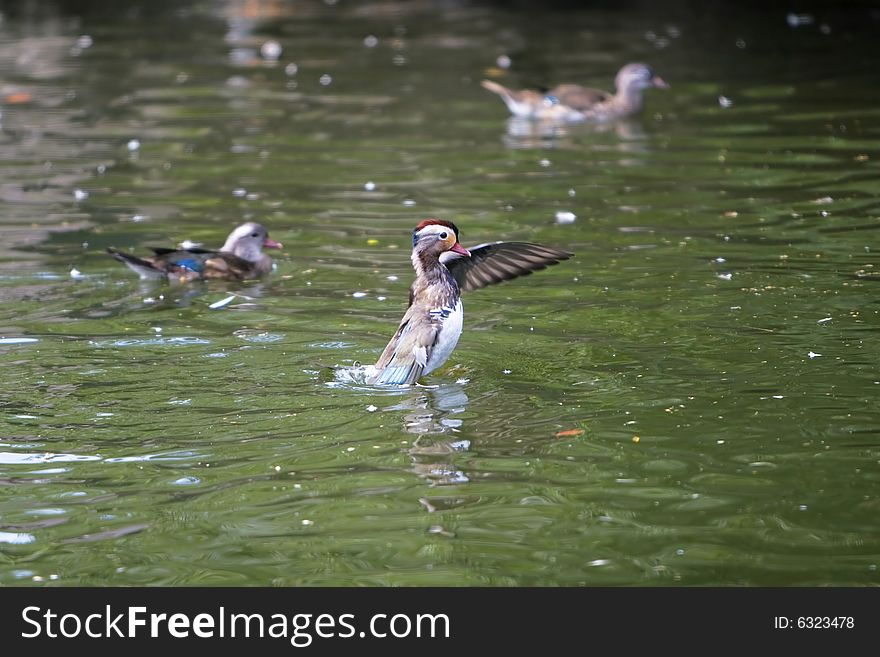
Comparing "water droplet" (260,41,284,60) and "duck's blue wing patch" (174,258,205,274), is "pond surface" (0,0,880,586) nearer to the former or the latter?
"duck's blue wing patch" (174,258,205,274)

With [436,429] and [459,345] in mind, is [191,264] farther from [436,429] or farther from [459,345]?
[436,429]

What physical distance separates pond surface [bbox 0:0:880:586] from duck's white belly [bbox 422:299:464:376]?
0.17 m

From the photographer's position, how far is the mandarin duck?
8.30 m

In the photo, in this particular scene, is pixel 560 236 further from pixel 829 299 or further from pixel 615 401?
pixel 615 401

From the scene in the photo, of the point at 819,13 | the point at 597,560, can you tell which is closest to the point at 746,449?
the point at 597,560

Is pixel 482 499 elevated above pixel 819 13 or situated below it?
below

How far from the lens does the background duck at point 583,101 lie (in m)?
16.6

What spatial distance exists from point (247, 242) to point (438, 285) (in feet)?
10.4

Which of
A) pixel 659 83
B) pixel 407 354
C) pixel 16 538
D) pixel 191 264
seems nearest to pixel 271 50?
pixel 659 83

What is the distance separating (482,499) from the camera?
6.79 meters

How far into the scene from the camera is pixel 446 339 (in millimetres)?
8320
